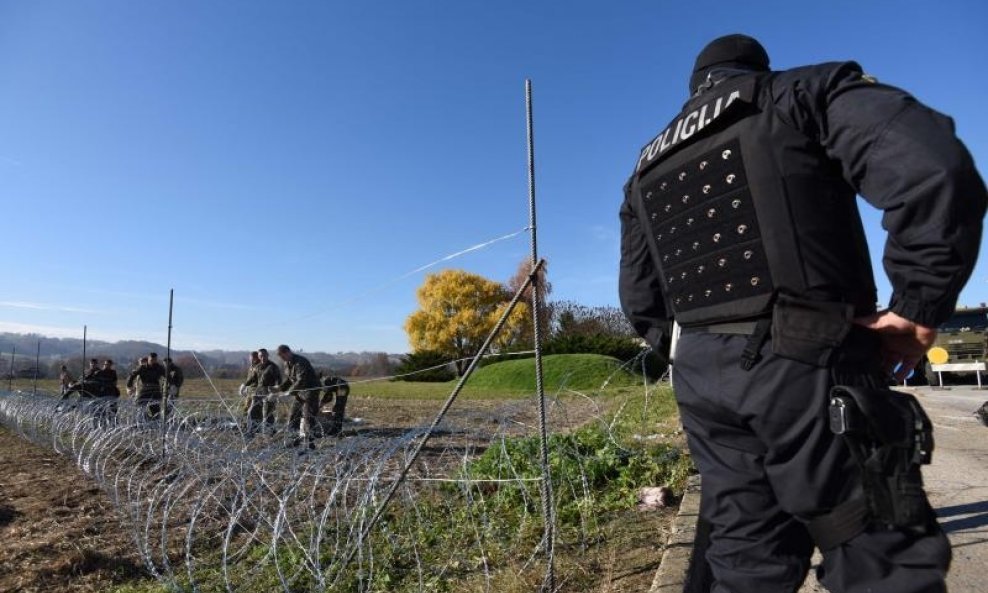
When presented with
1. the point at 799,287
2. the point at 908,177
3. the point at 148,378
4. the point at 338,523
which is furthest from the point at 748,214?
the point at 148,378

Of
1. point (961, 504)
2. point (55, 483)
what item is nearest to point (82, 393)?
point (55, 483)

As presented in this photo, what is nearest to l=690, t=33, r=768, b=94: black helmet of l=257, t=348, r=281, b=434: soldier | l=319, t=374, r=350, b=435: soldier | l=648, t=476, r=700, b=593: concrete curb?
l=648, t=476, r=700, b=593: concrete curb

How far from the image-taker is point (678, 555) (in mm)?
3287

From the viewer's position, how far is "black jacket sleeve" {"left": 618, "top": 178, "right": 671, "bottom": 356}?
2322 millimetres

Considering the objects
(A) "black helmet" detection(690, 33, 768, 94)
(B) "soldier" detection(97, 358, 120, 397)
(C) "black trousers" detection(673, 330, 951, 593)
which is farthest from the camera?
(B) "soldier" detection(97, 358, 120, 397)

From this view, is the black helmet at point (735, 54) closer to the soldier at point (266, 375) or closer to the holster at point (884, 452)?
the holster at point (884, 452)

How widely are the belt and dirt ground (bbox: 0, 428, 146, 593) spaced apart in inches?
172

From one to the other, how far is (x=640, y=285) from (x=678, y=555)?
171 centimetres

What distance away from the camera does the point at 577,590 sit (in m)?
3.34

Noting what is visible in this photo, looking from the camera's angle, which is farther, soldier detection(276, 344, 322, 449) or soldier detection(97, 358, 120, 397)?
soldier detection(97, 358, 120, 397)

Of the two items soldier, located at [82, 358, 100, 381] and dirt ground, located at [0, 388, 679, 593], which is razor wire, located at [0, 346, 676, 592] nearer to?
dirt ground, located at [0, 388, 679, 593]

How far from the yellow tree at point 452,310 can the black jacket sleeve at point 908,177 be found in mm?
46861

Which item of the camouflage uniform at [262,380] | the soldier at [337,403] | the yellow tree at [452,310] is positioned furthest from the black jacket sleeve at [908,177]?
the yellow tree at [452,310]

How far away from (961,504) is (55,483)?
9.53 meters
